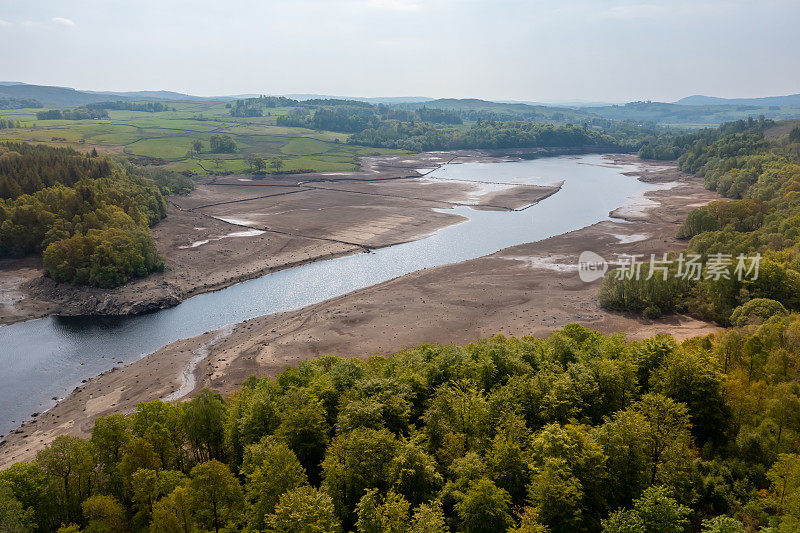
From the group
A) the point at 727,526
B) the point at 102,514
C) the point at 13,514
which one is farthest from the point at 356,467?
the point at 727,526

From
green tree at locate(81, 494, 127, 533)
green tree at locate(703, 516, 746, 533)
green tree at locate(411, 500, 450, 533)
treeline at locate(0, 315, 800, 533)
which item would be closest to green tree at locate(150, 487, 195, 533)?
treeline at locate(0, 315, 800, 533)

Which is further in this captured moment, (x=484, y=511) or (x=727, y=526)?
(x=484, y=511)

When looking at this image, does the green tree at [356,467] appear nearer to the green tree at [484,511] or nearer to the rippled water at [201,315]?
the green tree at [484,511]

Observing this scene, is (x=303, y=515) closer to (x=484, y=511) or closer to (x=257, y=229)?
(x=484, y=511)

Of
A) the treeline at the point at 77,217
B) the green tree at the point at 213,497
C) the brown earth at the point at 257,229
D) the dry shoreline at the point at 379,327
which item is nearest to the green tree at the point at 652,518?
the green tree at the point at 213,497

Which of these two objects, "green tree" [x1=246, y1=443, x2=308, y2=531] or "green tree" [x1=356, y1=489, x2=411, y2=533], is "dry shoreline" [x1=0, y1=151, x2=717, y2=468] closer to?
"green tree" [x1=246, y1=443, x2=308, y2=531]

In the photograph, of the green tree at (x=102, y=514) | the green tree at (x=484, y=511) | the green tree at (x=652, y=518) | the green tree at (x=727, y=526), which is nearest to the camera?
the green tree at (x=727, y=526)
